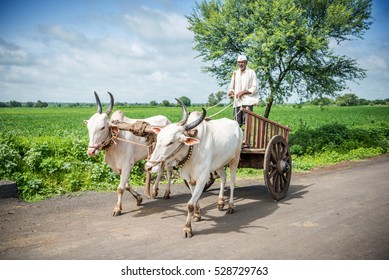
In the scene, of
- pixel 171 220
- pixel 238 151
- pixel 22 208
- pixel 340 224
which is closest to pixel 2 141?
pixel 22 208

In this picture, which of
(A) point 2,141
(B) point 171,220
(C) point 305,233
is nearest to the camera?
(C) point 305,233

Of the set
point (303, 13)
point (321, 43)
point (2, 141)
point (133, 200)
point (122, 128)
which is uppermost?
point (303, 13)

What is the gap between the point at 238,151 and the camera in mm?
5988

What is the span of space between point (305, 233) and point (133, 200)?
341 cm

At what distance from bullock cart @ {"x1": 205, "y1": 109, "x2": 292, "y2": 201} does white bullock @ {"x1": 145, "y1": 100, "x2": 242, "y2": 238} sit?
1.79 ft

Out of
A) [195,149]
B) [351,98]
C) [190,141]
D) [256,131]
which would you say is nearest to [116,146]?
[195,149]

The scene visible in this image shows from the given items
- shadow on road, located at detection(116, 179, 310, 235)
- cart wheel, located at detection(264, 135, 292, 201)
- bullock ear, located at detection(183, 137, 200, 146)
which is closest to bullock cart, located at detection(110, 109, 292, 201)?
cart wheel, located at detection(264, 135, 292, 201)

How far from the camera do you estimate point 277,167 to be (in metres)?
6.39

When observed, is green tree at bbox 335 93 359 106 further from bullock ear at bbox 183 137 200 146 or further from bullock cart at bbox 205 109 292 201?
bullock ear at bbox 183 137 200 146

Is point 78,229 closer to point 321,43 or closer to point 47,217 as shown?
point 47,217

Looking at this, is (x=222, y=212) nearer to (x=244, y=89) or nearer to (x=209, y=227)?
(x=209, y=227)

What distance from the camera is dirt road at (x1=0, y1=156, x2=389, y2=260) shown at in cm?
393

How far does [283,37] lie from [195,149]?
32.0 feet

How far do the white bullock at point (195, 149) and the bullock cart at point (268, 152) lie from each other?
21.5 inches
